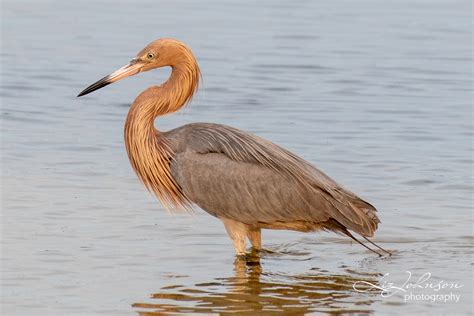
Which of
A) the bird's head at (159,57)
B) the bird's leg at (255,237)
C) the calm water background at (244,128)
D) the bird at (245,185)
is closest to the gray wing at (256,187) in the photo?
the bird at (245,185)

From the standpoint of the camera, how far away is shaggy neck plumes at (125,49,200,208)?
10.0m

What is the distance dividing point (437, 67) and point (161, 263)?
12.2 m

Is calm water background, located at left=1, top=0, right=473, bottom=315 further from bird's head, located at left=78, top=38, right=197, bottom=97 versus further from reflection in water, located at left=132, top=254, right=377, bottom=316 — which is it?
bird's head, located at left=78, top=38, right=197, bottom=97

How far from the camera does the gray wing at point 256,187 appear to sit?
9609mm

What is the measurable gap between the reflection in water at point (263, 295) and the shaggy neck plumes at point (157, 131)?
1139 mm

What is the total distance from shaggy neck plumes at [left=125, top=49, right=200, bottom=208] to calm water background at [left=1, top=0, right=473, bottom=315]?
476 mm

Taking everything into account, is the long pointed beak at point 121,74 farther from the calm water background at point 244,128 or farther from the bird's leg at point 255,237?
the bird's leg at point 255,237

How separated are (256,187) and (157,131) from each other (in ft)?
3.54

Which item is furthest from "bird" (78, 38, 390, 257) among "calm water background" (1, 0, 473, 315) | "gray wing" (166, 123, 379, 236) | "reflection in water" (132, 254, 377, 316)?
"reflection in water" (132, 254, 377, 316)

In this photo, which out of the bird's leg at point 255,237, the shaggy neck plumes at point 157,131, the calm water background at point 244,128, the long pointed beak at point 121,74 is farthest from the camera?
the long pointed beak at point 121,74

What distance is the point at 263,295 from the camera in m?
8.80

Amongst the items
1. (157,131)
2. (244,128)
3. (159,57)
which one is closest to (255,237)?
(157,131)

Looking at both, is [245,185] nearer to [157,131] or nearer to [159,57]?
[157,131]

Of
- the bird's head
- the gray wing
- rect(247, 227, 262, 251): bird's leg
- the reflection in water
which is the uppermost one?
the bird's head
